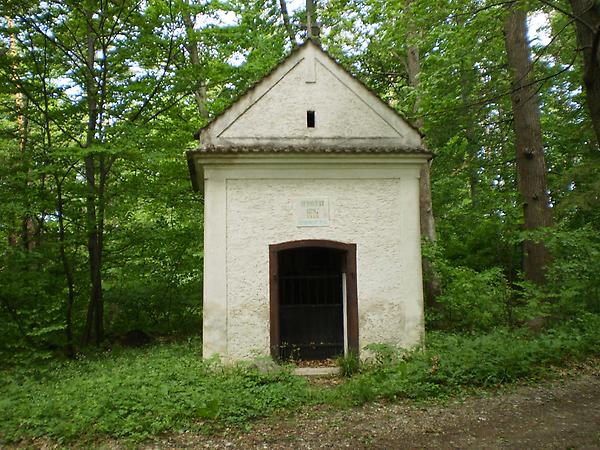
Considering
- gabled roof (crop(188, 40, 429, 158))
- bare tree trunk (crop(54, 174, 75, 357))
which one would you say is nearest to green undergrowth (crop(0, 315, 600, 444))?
bare tree trunk (crop(54, 174, 75, 357))

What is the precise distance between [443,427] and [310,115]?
5733mm

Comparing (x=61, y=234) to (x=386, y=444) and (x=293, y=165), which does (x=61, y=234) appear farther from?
(x=386, y=444)

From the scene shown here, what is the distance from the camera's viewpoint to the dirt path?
514 cm

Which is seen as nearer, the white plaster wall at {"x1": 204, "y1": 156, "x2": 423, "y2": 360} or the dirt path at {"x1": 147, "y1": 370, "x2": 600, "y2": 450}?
the dirt path at {"x1": 147, "y1": 370, "x2": 600, "y2": 450}

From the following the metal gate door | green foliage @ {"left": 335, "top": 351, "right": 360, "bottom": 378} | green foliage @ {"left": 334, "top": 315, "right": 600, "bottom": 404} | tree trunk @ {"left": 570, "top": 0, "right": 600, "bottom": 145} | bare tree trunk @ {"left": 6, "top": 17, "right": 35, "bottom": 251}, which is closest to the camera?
tree trunk @ {"left": 570, "top": 0, "right": 600, "bottom": 145}

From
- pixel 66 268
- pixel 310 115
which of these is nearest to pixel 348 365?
pixel 310 115

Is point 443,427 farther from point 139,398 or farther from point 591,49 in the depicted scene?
point 591,49

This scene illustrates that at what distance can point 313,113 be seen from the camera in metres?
9.05

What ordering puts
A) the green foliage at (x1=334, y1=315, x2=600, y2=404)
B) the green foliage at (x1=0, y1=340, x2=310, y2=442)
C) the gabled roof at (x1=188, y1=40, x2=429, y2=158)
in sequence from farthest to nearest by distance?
the gabled roof at (x1=188, y1=40, x2=429, y2=158) → the green foliage at (x1=334, y1=315, x2=600, y2=404) → the green foliage at (x1=0, y1=340, x2=310, y2=442)

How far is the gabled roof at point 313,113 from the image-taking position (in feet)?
29.1

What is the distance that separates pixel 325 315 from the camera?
31.5 feet

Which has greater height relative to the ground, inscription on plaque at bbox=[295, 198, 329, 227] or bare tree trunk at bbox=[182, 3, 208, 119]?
bare tree trunk at bbox=[182, 3, 208, 119]

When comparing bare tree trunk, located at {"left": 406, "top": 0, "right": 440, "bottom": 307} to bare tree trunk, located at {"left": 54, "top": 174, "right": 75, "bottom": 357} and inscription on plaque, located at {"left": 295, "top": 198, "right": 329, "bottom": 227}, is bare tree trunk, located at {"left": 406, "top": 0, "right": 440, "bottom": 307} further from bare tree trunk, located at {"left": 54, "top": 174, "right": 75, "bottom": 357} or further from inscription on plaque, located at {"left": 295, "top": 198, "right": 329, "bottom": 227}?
bare tree trunk, located at {"left": 54, "top": 174, "right": 75, "bottom": 357}

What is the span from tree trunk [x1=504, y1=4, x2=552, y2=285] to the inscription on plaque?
4950 mm
